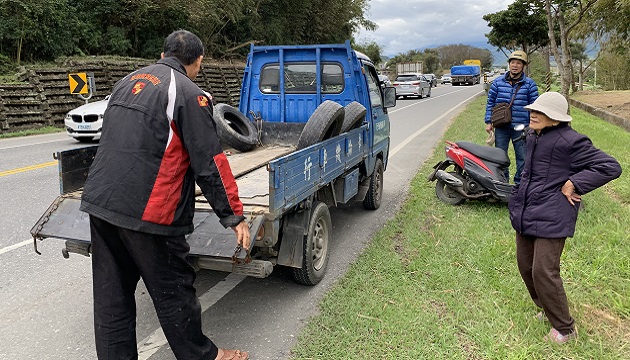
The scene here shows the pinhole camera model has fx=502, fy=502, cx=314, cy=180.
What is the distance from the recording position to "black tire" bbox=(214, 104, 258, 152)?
19.5ft

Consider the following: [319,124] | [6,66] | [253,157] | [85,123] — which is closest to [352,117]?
[319,124]

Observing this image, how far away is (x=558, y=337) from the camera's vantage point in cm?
331

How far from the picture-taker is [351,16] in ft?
127

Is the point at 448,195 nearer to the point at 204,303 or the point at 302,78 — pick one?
the point at 302,78

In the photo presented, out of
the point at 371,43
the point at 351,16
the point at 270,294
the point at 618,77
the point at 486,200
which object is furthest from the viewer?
the point at 371,43

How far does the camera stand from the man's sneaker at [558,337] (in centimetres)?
330

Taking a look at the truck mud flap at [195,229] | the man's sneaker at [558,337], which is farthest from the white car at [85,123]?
the man's sneaker at [558,337]

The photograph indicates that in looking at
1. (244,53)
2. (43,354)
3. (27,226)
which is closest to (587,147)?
(43,354)

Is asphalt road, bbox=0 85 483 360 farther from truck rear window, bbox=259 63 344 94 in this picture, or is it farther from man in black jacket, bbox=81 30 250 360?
truck rear window, bbox=259 63 344 94

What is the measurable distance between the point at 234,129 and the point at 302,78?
111cm

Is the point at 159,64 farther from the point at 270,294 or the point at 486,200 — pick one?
the point at 486,200

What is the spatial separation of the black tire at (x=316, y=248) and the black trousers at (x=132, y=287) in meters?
1.37

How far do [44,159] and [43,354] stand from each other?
7.78 metres

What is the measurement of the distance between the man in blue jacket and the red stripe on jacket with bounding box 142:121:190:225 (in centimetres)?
471
